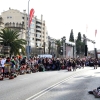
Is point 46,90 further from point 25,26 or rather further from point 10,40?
point 25,26

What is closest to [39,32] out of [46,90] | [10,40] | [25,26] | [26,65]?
[25,26]

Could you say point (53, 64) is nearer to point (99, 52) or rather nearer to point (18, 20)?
point (99, 52)

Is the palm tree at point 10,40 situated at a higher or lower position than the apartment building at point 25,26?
lower

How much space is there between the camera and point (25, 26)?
353ft

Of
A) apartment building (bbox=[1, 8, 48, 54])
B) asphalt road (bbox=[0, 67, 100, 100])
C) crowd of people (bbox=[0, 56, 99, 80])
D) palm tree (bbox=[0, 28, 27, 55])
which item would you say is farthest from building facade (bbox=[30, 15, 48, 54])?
asphalt road (bbox=[0, 67, 100, 100])

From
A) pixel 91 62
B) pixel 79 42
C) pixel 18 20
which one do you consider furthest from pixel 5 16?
pixel 91 62

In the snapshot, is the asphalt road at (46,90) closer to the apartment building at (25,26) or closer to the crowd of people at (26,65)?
the crowd of people at (26,65)

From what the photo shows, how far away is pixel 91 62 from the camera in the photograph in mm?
52344

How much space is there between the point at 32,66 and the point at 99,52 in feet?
122

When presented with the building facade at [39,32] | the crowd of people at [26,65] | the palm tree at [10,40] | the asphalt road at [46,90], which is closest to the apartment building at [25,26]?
the building facade at [39,32]

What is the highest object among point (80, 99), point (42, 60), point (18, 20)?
point (18, 20)

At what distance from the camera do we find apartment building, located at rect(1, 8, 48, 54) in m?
92.0

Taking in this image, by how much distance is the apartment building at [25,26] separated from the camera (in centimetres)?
9200

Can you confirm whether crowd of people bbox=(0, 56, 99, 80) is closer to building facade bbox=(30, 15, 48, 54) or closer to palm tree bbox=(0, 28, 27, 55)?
palm tree bbox=(0, 28, 27, 55)
